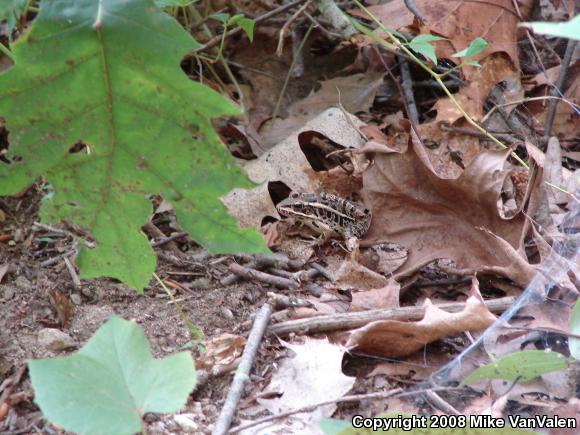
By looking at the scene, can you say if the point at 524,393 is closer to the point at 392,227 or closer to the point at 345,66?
the point at 392,227

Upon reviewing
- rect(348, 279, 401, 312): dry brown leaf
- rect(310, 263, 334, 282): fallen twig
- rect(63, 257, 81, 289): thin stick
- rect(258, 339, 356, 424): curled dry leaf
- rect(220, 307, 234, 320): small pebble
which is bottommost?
rect(310, 263, 334, 282): fallen twig

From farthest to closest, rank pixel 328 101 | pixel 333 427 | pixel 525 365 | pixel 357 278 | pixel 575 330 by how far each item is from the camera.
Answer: pixel 328 101 → pixel 357 278 → pixel 575 330 → pixel 525 365 → pixel 333 427

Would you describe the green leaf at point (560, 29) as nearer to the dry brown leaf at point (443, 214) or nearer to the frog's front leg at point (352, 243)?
the dry brown leaf at point (443, 214)

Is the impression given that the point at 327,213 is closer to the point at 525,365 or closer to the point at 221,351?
the point at 221,351

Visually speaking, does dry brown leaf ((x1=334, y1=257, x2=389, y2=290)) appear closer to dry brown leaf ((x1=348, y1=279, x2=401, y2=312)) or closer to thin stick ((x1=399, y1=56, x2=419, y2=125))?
dry brown leaf ((x1=348, y1=279, x2=401, y2=312))

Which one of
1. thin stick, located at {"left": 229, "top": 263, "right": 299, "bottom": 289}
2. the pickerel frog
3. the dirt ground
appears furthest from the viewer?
the pickerel frog

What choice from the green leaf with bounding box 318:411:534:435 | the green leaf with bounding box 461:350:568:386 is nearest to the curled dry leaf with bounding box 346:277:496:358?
the green leaf with bounding box 461:350:568:386

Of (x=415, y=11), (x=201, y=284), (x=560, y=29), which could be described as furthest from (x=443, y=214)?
(x=560, y=29)

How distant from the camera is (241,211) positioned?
2672 mm

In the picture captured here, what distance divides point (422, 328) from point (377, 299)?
0.26 m

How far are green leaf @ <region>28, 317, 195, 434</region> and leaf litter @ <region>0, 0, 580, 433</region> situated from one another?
453mm

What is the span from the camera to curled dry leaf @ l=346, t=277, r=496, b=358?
1824mm

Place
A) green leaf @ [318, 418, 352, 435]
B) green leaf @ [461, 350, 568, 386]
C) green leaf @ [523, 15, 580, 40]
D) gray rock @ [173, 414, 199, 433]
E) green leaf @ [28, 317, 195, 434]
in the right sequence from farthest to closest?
gray rock @ [173, 414, 199, 433], green leaf @ [461, 350, 568, 386], green leaf @ [318, 418, 352, 435], green leaf @ [28, 317, 195, 434], green leaf @ [523, 15, 580, 40]

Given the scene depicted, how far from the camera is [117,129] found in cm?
164
